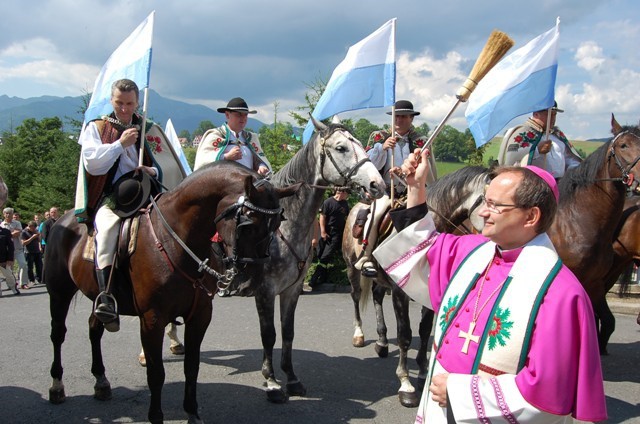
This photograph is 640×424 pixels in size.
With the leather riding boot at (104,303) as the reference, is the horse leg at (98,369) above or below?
below

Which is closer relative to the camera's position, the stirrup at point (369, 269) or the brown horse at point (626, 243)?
the stirrup at point (369, 269)

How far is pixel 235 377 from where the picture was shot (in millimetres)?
5527

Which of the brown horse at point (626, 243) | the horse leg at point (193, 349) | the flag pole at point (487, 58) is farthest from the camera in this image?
the brown horse at point (626, 243)

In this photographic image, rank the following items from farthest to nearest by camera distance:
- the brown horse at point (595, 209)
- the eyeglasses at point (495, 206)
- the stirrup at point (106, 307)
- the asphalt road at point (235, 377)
→ the brown horse at point (595, 209), the asphalt road at point (235, 377), the stirrup at point (106, 307), the eyeglasses at point (495, 206)

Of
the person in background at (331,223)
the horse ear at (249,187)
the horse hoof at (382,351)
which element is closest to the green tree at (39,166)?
the person in background at (331,223)

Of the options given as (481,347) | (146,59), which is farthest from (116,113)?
(481,347)

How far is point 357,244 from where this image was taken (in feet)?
21.4

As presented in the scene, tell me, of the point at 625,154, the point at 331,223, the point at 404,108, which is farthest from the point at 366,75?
the point at 331,223

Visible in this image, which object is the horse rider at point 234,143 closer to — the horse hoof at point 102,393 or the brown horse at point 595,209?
the horse hoof at point 102,393

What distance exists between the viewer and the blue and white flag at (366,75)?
18.1ft

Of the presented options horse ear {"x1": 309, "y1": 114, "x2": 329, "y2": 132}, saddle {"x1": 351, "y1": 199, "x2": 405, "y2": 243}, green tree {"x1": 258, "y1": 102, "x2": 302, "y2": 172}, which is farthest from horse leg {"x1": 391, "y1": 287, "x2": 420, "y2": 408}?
green tree {"x1": 258, "y1": 102, "x2": 302, "y2": 172}

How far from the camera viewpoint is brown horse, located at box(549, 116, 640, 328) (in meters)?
4.92

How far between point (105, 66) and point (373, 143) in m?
3.06

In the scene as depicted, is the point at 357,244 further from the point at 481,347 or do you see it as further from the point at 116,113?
the point at 481,347
